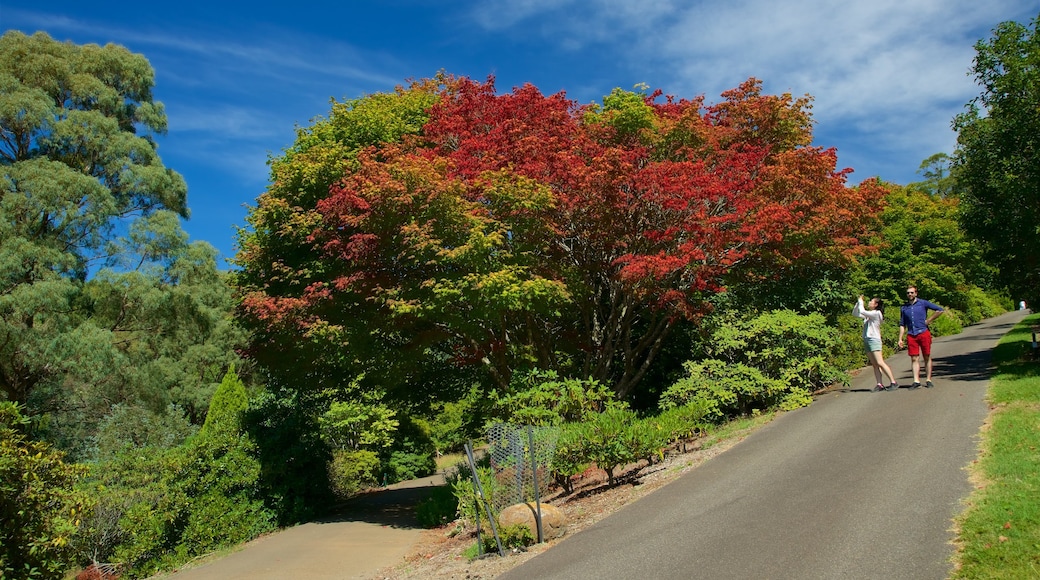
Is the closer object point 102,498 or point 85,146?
point 102,498

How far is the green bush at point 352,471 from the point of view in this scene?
17984 millimetres

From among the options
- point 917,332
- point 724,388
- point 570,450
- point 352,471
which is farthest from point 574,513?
point 352,471

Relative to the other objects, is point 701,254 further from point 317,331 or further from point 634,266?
point 317,331

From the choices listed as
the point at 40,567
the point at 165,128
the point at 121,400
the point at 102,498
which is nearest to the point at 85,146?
the point at 165,128

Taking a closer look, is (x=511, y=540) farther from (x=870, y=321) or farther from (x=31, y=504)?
(x=870, y=321)

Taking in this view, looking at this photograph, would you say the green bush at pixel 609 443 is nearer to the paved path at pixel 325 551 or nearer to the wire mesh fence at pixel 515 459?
the wire mesh fence at pixel 515 459

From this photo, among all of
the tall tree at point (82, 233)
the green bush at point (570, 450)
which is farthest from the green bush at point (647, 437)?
the tall tree at point (82, 233)

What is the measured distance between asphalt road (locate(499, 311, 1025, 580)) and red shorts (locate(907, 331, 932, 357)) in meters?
1.09

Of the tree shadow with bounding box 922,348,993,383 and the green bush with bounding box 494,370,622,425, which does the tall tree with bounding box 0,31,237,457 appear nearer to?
the green bush with bounding box 494,370,622,425

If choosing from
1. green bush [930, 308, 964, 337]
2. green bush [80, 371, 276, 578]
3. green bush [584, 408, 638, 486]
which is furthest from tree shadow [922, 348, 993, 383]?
green bush [80, 371, 276, 578]

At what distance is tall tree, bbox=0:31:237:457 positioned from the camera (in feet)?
56.5

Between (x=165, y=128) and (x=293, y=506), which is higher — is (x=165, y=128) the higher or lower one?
the higher one

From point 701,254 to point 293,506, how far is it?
955 centimetres

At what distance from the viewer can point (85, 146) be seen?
19.5 meters
